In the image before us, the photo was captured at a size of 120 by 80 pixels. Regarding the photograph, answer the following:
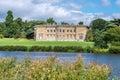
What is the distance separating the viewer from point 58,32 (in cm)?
15788

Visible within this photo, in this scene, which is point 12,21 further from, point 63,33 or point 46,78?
point 46,78

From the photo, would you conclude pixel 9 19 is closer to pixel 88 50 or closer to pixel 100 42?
pixel 100 42

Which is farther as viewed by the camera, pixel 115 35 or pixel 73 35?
pixel 73 35

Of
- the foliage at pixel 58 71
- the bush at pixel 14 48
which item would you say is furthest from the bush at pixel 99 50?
the foliage at pixel 58 71

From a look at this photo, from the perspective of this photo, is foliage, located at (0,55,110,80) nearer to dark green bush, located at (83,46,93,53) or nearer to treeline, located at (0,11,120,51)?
dark green bush, located at (83,46,93,53)

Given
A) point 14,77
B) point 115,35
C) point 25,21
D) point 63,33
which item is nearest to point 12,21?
point 25,21

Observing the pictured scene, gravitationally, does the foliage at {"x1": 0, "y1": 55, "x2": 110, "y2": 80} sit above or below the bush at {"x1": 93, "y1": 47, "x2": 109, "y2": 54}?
above

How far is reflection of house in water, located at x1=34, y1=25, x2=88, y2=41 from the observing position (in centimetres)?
15532

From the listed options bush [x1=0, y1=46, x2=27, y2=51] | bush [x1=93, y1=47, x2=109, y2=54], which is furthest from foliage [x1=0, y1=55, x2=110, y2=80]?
bush [x1=0, y1=46, x2=27, y2=51]

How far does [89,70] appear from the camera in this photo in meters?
11.9

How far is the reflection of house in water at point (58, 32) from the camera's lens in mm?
155325

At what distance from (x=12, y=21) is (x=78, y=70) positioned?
15424 centimetres

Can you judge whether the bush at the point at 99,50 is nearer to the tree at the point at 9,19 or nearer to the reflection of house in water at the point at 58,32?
the reflection of house in water at the point at 58,32

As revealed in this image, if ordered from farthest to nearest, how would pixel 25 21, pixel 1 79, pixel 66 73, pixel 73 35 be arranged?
pixel 25 21 → pixel 73 35 → pixel 1 79 → pixel 66 73
